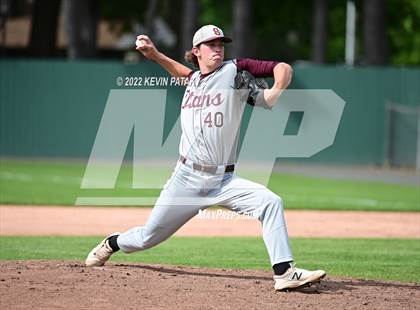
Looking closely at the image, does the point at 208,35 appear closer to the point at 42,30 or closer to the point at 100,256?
the point at 100,256

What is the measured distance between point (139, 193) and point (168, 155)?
8.36 metres

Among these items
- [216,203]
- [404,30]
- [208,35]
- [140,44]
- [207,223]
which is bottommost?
[404,30]

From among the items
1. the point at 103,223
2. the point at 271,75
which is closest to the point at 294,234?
the point at 103,223

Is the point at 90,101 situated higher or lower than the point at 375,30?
lower

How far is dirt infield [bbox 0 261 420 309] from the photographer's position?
8.01m

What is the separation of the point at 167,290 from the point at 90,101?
22184 millimetres

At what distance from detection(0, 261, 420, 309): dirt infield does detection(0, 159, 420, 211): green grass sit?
875cm

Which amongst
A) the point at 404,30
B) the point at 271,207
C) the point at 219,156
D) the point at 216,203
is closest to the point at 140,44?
the point at 219,156

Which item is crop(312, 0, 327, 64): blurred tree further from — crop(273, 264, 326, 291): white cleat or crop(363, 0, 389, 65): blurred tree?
crop(273, 264, 326, 291): white cleat

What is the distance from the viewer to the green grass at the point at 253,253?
10961 mm

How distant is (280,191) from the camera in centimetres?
2156

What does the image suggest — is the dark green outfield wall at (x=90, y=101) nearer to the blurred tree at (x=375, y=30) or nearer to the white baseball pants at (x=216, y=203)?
the blurred tree at (x=375, y=30)

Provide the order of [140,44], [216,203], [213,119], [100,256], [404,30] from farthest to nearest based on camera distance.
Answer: [404,30], [100,256], [140,44], [216,203], [213,119]

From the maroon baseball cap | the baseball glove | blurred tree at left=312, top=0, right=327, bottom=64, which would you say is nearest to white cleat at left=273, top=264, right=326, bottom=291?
the baseball glove
